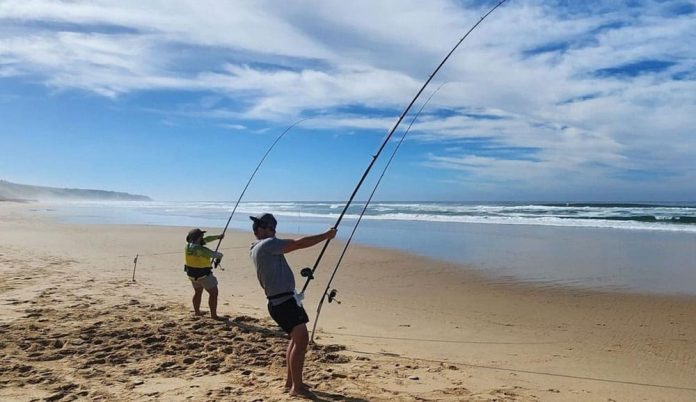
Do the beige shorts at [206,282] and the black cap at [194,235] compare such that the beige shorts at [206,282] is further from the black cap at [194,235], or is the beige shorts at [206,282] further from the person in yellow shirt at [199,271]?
the black cap at [194,235]

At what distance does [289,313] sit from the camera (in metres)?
3.83

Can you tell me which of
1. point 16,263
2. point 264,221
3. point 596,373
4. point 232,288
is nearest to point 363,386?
point 264,221

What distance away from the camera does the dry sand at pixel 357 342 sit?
13.7 ft

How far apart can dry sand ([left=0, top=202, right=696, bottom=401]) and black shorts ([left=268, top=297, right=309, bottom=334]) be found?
63 cm

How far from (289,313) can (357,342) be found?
80.7 inches

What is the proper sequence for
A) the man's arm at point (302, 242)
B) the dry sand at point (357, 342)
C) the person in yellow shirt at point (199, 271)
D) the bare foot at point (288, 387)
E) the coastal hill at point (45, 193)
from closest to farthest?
the man's arm at point (302, 242) → the bare foot at point (288, 387) → the dry sand at point (357, 342) → the person in yellow shirt at point (199, 271) → the coastal hill at point (45, 193)

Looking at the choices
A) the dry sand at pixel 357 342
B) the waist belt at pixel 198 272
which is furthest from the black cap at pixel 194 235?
the dry sand at pixel 357 342

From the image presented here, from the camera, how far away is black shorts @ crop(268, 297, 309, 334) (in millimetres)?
3820

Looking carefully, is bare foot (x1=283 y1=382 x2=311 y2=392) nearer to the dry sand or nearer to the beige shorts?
the dry sand

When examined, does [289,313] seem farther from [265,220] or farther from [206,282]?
[206,282]

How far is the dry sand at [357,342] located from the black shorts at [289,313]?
627 millimetres

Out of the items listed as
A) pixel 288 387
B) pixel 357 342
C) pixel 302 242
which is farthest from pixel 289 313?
pixel 357 342

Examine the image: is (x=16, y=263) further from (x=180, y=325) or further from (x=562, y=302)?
(x=562, y=302)

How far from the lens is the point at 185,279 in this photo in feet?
31.7
